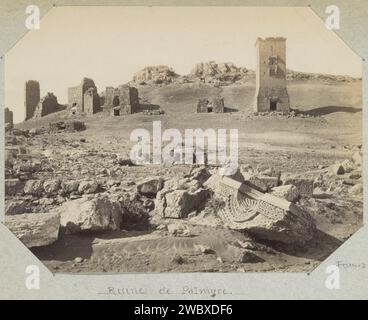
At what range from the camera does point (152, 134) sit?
19.2ft

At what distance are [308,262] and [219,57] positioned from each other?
212cm

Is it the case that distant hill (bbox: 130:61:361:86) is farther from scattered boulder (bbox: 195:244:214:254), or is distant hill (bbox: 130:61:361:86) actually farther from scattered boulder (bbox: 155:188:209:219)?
scattered boulder (bbox: 195:244:214:254)

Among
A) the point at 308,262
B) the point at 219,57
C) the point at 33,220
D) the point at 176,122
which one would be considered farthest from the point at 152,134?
the point at 308,262

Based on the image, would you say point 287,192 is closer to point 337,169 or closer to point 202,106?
point 337,169

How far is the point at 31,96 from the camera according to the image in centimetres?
586

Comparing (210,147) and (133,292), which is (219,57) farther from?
(133,292)

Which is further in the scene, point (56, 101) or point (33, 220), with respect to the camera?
point (56, 101)

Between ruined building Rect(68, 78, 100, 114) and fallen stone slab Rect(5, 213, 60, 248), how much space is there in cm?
118

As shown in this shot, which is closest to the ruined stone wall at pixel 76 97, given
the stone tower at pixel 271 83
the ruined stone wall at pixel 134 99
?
the ruined stone wall at pixel 134 99

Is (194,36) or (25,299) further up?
→ (194,36)

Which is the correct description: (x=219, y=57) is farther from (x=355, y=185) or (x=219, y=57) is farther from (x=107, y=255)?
(x=107, y=255)

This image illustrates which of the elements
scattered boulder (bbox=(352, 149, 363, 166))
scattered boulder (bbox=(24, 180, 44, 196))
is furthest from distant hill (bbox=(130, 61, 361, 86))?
scattered boulder (bbox=(24, 180, 44, 196))

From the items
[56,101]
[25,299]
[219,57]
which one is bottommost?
[25,299]

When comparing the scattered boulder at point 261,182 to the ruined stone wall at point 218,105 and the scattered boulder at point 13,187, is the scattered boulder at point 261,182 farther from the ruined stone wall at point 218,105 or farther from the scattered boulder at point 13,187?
the scattered boulder at point 13,187
